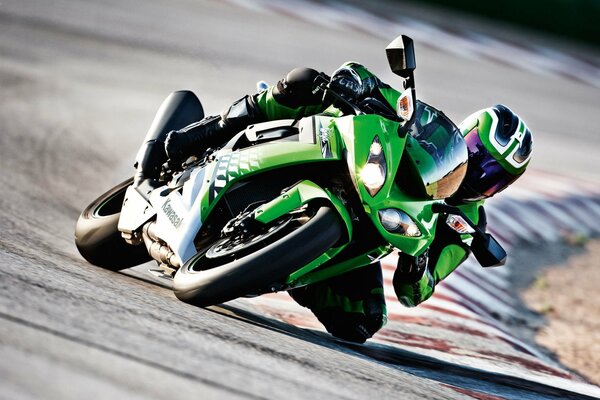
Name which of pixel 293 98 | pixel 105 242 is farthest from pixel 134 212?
pixel 293 98

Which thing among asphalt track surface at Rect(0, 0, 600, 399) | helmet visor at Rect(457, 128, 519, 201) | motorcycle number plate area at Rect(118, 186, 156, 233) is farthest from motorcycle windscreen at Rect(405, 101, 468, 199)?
motorcycle number plate area at Rect(118, 186, 156, 233)

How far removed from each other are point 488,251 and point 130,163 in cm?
464

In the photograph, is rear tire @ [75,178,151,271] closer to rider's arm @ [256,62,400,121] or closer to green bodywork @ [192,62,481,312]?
green bodywork @ [192,62,481,312]

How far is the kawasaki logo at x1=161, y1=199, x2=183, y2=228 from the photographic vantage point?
520 centimetres

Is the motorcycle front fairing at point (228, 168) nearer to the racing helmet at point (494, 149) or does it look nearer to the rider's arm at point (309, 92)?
the rider's arm at point (309, 92)

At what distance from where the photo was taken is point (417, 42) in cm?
1678

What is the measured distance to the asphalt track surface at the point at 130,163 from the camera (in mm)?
3477

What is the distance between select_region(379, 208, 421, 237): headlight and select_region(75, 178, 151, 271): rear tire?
1.54m

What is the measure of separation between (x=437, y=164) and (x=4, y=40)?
8277mm

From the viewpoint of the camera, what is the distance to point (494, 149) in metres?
5.53

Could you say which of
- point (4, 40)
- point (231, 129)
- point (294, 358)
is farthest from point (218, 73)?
point (294, 358)

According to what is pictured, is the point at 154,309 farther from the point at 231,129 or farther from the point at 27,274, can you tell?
the point at 231,129

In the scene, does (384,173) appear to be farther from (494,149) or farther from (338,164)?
(494,149)

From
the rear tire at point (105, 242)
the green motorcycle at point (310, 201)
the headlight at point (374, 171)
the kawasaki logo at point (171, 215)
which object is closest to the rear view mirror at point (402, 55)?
the green motorcycle at point (310, 201)
